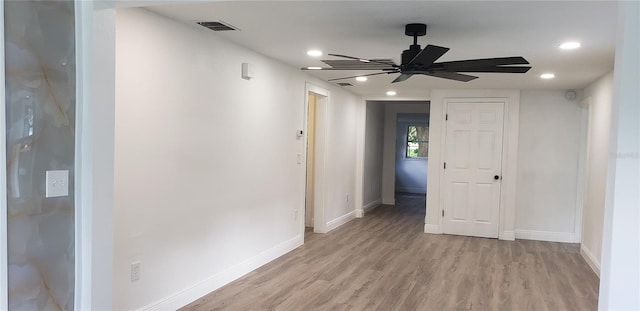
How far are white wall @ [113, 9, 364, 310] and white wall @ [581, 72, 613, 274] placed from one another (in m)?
3.30

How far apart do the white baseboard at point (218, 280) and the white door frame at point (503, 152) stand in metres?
2.49

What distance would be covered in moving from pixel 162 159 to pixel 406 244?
3.73 metres

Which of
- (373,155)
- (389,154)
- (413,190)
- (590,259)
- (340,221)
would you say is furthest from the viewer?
(413,190)

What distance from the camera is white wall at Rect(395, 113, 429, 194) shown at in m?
11.7

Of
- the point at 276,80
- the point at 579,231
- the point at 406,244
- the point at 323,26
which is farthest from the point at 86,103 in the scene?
the point at 579,231

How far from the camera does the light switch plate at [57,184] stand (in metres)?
1.99

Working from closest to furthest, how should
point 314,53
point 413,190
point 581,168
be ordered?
point 314,53 < point 581,168 < point 413,190

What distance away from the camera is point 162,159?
3.20m

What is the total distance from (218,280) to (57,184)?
2.15 m

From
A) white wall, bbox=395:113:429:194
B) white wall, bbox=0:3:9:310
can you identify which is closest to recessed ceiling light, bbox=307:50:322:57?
white wall, bbox=0:3:9:310

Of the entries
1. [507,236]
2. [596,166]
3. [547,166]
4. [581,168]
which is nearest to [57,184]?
[596,166]

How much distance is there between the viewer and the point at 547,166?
643 cm

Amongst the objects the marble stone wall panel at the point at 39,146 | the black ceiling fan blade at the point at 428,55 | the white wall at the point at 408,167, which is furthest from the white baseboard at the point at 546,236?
the marble stone wall panel at the point at 39,146

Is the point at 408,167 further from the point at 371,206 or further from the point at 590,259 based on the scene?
the point at 590,259
